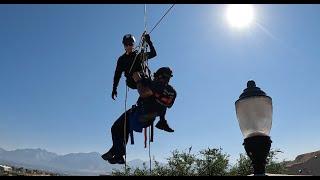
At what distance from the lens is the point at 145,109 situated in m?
7.00

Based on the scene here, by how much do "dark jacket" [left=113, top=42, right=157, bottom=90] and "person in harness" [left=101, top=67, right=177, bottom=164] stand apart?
0.17 meters

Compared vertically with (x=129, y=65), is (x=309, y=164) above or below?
above

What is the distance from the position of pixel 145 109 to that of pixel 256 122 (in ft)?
7.71

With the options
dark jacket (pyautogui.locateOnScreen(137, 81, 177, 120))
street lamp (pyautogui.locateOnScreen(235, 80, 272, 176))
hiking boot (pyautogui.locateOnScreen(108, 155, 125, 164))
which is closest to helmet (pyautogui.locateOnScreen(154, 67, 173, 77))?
dark jacket (pyautogui.locateOnScreen(137, 81, 177, 120))

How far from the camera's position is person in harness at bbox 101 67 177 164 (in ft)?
22.6

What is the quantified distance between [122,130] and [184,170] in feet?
125

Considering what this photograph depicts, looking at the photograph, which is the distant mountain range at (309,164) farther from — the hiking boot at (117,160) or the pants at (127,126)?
the hiking boot at (117,160)

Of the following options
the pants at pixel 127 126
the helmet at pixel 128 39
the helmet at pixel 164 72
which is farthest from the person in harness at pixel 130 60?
the pants at pixel 127 126

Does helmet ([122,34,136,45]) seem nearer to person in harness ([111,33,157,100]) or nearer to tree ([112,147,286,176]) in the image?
person in harness ([111,33,157,100])

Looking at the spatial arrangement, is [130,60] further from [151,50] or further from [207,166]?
[207,166]

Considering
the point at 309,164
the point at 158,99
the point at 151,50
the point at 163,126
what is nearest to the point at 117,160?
the point at 163,126
